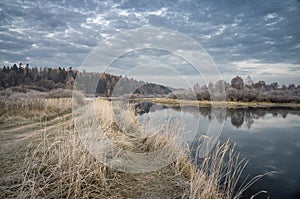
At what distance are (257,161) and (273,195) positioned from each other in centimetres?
246

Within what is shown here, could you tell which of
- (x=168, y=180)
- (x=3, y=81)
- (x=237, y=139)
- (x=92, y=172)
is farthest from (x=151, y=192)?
(x=3, y=81)

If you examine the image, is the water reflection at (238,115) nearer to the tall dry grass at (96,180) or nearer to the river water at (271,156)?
the river water at (271,156)

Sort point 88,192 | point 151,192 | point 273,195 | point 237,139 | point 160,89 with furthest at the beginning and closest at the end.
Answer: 1. point 160,89
2. point 237,139
3. point 273,195
4. point 151,192
5. point 88,192

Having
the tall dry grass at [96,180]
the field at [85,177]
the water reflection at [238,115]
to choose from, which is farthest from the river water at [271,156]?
the water reflection at [238,115]

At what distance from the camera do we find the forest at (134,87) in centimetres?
1094

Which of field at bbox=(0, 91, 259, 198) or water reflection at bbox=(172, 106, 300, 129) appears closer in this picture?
field at bbox=(0, 91, 259, 198)

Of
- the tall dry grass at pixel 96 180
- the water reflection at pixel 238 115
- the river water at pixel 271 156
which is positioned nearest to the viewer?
the tall dry grass at pixel 96 180

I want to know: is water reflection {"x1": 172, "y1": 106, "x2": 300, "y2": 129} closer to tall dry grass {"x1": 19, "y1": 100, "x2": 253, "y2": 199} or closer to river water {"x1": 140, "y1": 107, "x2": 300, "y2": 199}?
river water {"x1": 140, "y1": 107, "x2": 300, "y2": 199}

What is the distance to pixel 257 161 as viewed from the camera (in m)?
7.43

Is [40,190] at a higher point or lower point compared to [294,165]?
higher

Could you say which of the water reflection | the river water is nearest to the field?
the river water

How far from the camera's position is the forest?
1094cm

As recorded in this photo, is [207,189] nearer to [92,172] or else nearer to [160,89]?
[92,172]

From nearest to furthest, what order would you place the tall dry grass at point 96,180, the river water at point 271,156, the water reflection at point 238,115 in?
the tall dry grass at point 96,180, the river water at point 271,156, the water reflection at point 238,115
